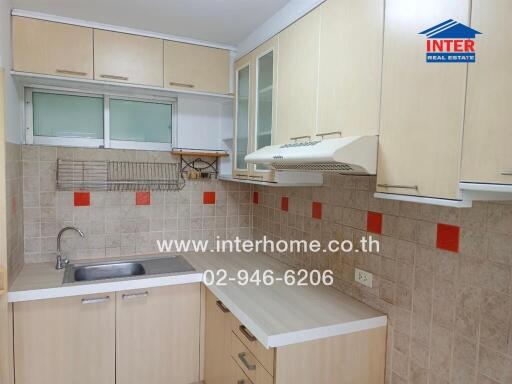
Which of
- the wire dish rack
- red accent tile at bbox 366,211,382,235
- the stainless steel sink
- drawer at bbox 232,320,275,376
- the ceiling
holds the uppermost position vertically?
the ceiling

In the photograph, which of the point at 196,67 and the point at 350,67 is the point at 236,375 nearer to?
the point at 350,67

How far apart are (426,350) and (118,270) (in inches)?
78.5

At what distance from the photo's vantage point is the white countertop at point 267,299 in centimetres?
152

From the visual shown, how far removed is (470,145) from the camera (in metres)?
0.98

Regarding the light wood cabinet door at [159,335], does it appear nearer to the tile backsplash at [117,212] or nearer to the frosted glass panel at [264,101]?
the tile backsplash at [117,212]

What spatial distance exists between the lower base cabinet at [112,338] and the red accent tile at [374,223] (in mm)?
1165

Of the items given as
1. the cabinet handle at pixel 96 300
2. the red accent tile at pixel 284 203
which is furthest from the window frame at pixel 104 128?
the cabinet handle at pixel 96 300

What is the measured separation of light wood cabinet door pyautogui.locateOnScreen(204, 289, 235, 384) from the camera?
1935 millimetres

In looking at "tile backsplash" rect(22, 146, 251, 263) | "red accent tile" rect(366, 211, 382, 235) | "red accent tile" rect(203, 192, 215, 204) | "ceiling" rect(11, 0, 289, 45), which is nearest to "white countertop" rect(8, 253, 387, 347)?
"tile backsplash" rect(22, 146, 251, 263)

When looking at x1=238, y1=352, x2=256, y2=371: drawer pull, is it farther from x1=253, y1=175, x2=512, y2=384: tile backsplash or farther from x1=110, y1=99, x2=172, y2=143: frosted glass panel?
x1=110, y1=99, x2=172, y2=143: frosted glass panel

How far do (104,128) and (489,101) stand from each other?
2391 mm

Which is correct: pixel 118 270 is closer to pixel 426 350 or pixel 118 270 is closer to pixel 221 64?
pixel 221 64

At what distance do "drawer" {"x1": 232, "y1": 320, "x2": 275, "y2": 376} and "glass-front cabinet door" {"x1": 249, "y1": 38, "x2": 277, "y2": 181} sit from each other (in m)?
0.82

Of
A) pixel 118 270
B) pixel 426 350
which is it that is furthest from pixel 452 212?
pixel 118 270
